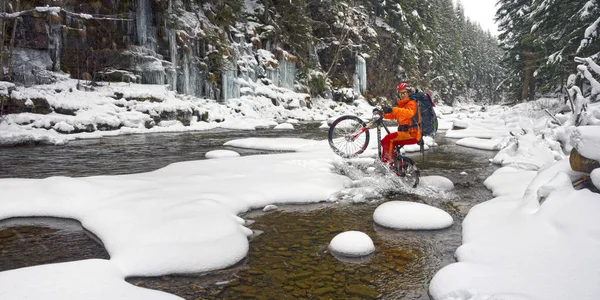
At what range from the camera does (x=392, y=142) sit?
Answer: 20.5 ft

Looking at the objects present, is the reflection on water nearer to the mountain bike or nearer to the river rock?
the mountain bike

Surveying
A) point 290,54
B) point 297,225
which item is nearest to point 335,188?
point 297,225

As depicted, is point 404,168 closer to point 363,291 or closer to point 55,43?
point 363,291

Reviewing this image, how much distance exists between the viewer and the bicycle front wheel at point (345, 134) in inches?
286

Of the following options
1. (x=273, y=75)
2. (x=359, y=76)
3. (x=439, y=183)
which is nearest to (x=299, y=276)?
(x=439, y=183)

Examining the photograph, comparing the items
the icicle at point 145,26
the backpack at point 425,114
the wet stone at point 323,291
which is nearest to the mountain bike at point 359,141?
the backpack at point 425,114

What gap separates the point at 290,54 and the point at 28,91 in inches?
869

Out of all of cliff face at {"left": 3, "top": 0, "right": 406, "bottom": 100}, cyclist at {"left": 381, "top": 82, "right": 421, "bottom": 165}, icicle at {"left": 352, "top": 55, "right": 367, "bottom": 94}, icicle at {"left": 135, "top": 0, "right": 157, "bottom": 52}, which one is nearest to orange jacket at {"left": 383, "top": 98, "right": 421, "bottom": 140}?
cyclist at {"left": 381, "top": 82, "right": 421, "bottom": 165}

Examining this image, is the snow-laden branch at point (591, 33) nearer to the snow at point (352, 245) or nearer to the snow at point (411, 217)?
the snow at point (411, 217)

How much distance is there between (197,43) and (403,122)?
67.1ft

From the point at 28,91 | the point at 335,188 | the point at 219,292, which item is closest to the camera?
the point at 219,292

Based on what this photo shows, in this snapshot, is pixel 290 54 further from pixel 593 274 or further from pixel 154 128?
pixel 593 274

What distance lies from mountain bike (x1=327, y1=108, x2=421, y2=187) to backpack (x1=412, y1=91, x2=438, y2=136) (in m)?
0.61

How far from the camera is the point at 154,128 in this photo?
16000 mm
